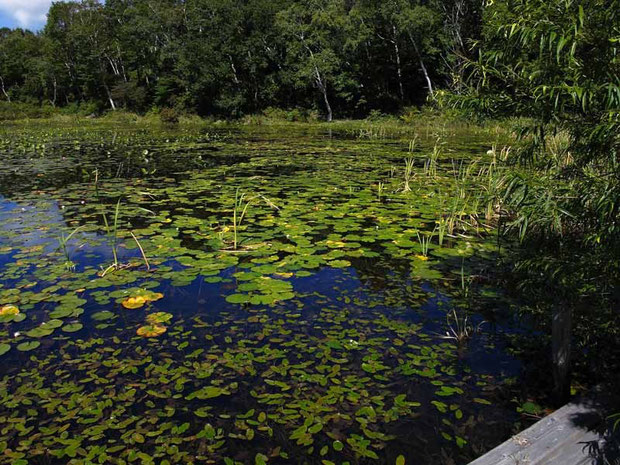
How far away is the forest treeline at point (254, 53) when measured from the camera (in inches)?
1166

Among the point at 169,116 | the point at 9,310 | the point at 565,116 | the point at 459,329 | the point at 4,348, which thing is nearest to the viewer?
the point at 565,116

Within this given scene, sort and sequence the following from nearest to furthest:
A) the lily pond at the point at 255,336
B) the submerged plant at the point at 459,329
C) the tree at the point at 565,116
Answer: the tree at the point at 565,116 < the lily pond at the point at 255,336 < the submerged plant at the point at 459,329

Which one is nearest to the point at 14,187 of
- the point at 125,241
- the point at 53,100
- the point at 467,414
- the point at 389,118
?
the point at 125,241

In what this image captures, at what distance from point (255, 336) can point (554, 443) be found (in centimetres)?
229

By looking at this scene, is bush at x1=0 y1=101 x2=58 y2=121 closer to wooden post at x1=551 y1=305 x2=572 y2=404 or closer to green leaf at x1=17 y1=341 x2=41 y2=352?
green leaf at x1=17 y1=341 x2=41 y2=352

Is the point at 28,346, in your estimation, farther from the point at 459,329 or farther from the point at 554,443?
the point at 554,443

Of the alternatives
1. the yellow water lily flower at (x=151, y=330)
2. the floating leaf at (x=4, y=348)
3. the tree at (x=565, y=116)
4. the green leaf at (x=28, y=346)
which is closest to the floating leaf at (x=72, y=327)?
the green leaf at (x=28, y=346)

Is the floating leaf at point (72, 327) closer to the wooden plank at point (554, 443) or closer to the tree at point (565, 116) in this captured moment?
the wooden plank at point (554, 443)

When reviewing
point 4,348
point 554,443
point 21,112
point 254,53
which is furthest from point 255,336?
point 21,112

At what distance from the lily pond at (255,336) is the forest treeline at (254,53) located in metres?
21.1

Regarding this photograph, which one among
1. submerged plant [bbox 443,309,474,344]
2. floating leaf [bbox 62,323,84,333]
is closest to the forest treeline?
submerged plant [bbox 443,309,474,344]

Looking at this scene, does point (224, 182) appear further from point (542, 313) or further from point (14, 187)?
point (542, 313)

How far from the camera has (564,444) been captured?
7.22ft

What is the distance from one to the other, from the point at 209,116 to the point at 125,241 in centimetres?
3496
